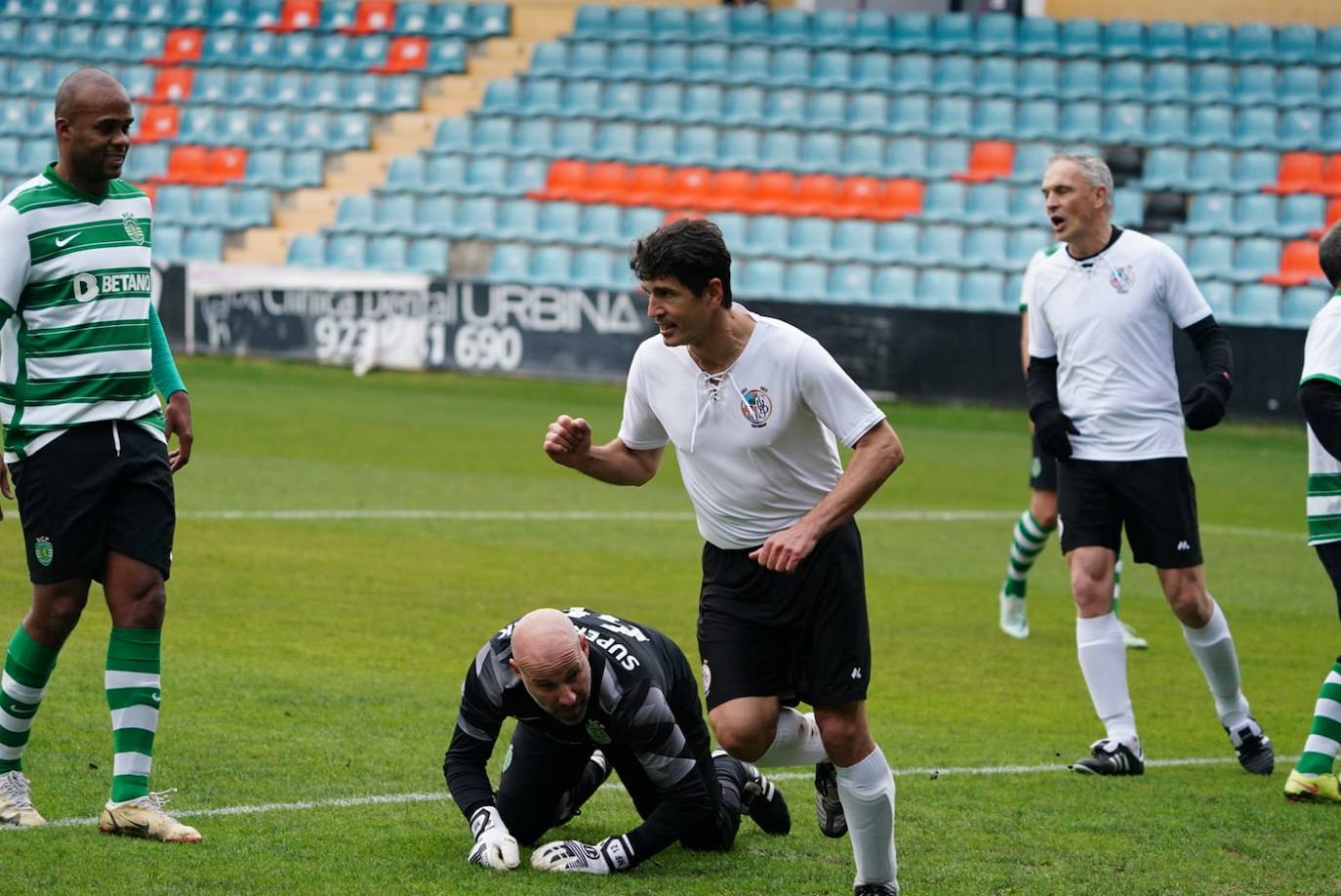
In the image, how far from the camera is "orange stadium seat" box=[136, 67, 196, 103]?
2797 cm

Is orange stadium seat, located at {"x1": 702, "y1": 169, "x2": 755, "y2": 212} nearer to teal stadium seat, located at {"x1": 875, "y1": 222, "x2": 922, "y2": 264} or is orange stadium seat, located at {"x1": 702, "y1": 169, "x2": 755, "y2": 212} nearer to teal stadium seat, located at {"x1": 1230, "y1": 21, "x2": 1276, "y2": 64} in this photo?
teal stadium seat, located at {"x1": 875, "y1": 222, "x2": 922, "y2": 264}

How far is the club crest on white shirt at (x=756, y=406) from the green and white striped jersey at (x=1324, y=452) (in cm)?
204

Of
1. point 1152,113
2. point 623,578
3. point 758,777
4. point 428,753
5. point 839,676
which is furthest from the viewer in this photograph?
point 1152,113

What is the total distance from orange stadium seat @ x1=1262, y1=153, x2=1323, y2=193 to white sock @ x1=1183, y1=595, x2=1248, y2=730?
628 inches

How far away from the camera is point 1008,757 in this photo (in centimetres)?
705

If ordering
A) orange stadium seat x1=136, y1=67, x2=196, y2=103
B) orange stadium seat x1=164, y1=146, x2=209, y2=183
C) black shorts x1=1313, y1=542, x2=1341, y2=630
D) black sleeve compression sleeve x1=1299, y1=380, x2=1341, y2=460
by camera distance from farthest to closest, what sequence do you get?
orange stadium seat x1=136, y1=67, x2=196, y2=103
orange stadium seat x1=164, y1=146, x2=209, y2=183
black shorts x1=1313, y1=542, x2=1341, y2=630
black sleeve compression sleeve x1=1299, y1=380, x2=1341, y2=460

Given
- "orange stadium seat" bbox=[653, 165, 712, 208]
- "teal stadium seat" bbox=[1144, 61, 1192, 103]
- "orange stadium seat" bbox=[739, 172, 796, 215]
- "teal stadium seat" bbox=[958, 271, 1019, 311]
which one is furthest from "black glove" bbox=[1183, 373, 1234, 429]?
"teal stadium seat" bbox=[1144, 61, 1192, 103]

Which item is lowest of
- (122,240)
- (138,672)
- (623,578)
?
(623,578)

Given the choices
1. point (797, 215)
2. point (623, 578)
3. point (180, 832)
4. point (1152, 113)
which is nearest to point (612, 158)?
point (797, 215)

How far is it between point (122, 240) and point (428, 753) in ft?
7.37

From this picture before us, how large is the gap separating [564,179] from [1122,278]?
18156mm

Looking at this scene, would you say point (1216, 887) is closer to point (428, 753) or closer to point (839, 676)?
point (839, 676)

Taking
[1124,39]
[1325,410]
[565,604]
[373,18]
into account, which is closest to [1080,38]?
[1124,39]

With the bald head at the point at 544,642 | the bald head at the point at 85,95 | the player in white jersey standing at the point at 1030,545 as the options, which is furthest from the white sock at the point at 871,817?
the player in white jersey standing at the point at 1030,545
